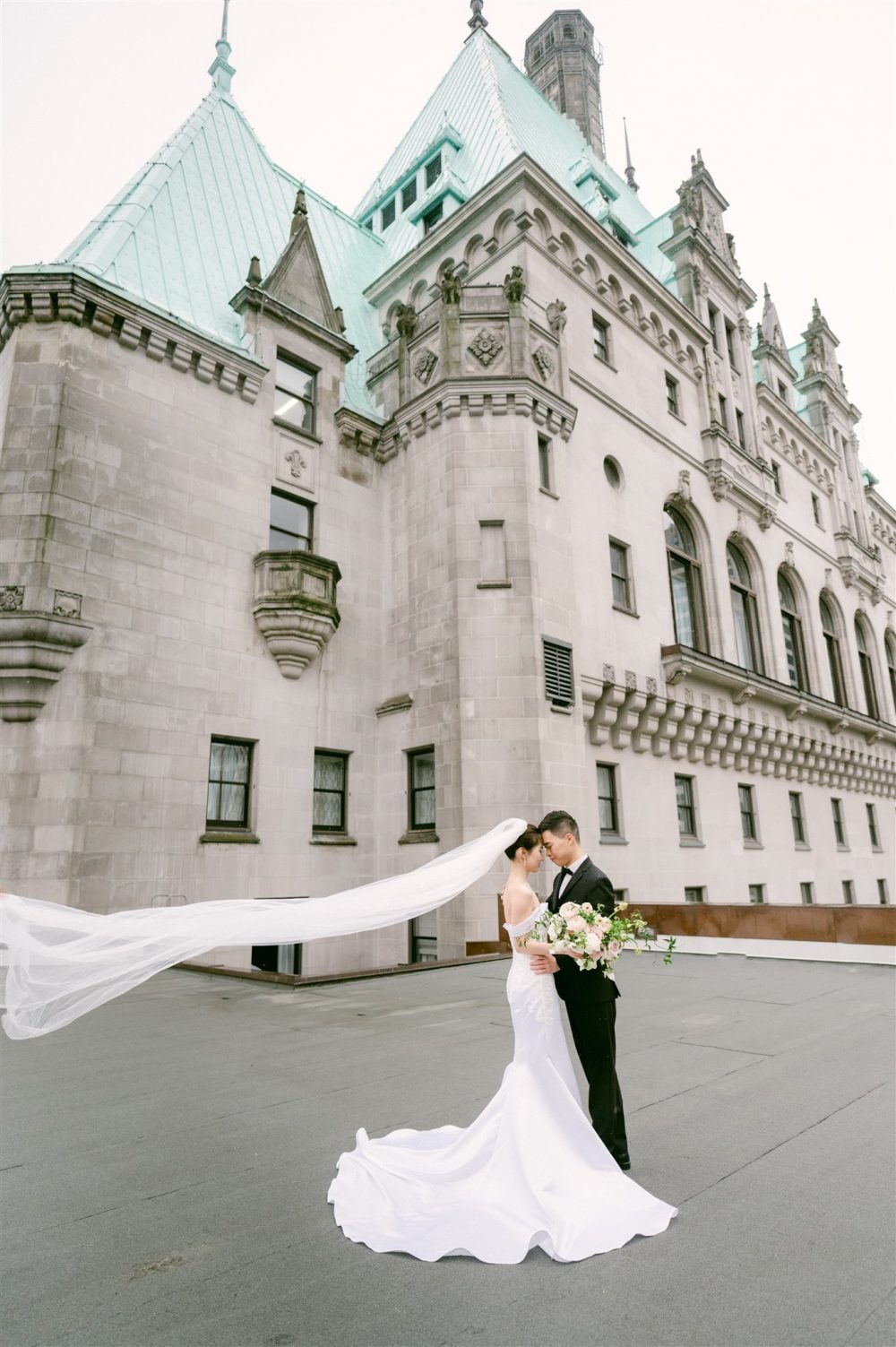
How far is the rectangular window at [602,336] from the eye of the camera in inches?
946

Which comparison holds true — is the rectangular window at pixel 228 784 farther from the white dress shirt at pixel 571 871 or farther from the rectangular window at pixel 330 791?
the white dress shirt at pixel 571 871

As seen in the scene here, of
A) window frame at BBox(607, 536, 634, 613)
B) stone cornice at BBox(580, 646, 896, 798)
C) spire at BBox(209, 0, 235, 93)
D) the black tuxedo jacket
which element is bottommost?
the black tuxedo jacket

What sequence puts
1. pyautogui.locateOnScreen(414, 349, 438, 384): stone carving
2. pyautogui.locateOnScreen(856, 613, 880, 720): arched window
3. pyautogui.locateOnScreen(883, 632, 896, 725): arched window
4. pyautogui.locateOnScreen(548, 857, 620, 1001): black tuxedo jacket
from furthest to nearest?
pyautogui.locateOnScreen(883, 632, 896, 725): arched window < pyautogui.locateOnScreen(856, 613, 880, 720): arched window < pyautogui.locateOnScreen(414, 349, 438, 384): stone carving < pyautogui.locateOnScreen(548, 857, 620, 1001): black tuxedo jacket

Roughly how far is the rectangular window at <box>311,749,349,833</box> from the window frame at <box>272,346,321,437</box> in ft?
28.7

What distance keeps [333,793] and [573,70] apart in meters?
42.3

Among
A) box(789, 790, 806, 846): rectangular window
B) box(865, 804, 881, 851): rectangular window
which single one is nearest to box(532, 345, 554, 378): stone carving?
box(789, 790, 806, 846): rectangular window

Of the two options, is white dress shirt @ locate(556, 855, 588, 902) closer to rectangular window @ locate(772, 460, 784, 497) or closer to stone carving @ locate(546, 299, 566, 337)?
stone carving @ locate(546, 299, 566, 337)

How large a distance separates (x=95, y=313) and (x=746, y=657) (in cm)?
2372

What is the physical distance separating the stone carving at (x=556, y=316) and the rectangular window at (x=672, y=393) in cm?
703

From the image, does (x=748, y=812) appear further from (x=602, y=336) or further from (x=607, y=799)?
(x=602, y=336)

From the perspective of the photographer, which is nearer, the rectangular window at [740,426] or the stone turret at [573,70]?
the rectangular window at [740,426]

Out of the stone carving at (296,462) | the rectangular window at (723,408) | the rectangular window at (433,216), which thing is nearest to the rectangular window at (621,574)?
the stone carving at (296,462)

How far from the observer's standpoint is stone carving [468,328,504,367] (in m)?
19.7

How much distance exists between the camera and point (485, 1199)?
4.09 metres
